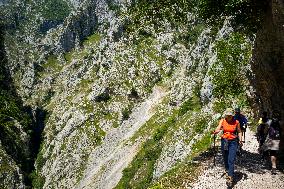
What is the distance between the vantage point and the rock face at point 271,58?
2791cm

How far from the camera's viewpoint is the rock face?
91.6 feet

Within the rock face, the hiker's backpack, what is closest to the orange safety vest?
the hiker's backpack

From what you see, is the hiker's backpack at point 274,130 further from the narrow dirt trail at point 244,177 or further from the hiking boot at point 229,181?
the hiking boot at point 229,181

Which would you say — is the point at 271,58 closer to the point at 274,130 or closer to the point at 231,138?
the point at 274,130

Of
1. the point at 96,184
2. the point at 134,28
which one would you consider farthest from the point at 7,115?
the point at 96,184

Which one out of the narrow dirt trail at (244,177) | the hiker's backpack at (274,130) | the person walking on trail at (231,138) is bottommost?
the narrow dirt trail at (244,177)

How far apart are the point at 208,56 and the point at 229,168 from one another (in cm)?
14881

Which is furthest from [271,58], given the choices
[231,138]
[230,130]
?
[231,138]

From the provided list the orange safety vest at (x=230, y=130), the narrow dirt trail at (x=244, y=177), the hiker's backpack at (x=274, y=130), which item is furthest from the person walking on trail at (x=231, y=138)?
the hiker's backpack at (x=274, y=130)

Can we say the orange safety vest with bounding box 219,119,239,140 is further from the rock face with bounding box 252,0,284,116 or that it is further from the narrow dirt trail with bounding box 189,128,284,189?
the rock face with bounding box 252,0,284,116

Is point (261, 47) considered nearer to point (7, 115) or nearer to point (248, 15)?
point (248, 15)

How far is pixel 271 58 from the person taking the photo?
31.3 metres

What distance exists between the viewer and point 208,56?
169250 millimetres

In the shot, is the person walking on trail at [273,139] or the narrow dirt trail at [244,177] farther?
the person walking on trail at [273,139]
